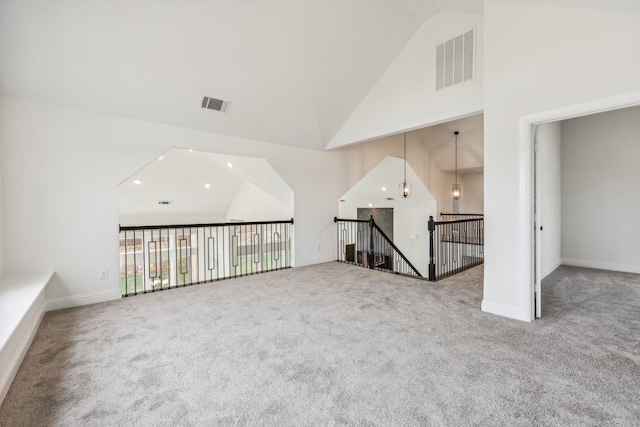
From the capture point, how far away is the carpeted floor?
64.6 inches

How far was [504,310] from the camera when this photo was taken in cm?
302

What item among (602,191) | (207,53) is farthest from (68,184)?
(602,191)

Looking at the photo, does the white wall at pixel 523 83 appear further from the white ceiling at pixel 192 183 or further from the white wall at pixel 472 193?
the white wall at pixel 472 193

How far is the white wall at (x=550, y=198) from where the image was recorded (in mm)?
4418

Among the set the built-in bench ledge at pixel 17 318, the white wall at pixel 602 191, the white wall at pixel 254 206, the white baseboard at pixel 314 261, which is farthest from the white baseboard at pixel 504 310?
the white wall at pixel 254 206

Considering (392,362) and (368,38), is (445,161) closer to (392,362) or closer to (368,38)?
(368,38)

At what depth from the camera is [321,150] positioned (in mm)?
5906

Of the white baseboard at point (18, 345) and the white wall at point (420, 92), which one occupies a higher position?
the white wall at point (420, 92)

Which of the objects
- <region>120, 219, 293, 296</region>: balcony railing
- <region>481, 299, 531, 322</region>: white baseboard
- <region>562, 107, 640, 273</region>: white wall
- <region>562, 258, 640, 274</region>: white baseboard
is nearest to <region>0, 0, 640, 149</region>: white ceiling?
<region>120, 219, 293, 296</region>: balcony railing

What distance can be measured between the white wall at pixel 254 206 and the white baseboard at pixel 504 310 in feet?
19.5

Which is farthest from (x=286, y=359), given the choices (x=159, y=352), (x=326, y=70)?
(x=326, y=70)

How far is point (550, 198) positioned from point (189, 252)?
9381 millimetres

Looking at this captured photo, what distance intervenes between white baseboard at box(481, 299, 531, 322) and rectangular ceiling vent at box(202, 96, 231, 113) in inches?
168

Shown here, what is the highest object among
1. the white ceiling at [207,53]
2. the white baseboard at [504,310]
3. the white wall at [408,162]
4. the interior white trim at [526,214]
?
the white ceiling at [207,53]
